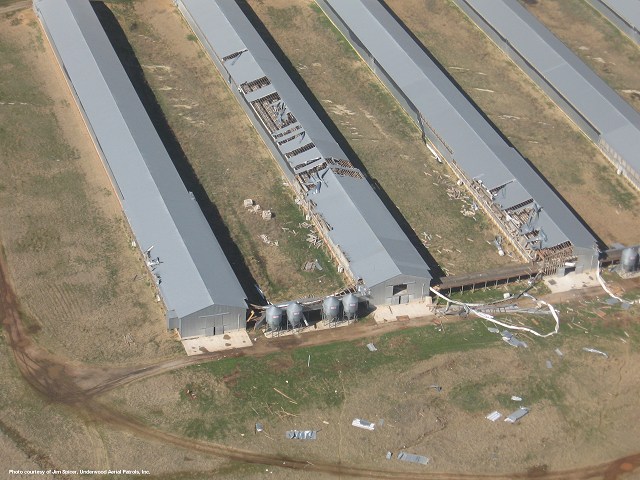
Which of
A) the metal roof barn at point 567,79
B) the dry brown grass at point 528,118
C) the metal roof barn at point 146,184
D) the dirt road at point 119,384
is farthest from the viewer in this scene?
the metal roof barn at point 567,79

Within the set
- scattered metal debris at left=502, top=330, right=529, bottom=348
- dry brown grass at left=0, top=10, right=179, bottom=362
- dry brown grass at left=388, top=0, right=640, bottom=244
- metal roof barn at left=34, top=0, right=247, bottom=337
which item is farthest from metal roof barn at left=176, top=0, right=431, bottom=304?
dry brown grass at left=388, top=0, right=640, bottom=244

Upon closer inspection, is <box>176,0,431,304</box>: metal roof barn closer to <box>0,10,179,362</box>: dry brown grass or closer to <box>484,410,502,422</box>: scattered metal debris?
<box>484,410,502,422</box>: scattered metal debris

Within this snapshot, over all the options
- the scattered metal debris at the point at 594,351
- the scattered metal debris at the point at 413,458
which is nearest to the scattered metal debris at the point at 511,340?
the scattered metal debris at the point at 594,351

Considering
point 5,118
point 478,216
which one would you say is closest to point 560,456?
point 478,216

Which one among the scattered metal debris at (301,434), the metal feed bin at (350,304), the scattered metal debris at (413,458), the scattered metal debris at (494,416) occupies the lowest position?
the scattered metal debris at (494,416)

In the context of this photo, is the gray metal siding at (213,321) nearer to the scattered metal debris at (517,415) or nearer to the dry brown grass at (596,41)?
the scattered metal debris at (517,415)

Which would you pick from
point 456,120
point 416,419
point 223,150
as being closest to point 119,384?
point 416,419

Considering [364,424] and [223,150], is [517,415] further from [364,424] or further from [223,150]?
[223,150]
